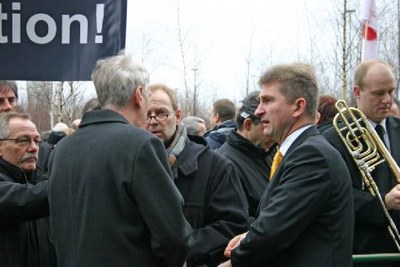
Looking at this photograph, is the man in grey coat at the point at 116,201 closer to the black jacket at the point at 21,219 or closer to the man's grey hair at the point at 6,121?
the black jacket at the point at 21,219

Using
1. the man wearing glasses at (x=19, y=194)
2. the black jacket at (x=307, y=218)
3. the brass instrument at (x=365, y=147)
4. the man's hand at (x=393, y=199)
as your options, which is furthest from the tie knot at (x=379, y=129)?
the man wearing glasses at (x=19, y=194)

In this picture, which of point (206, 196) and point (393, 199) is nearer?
point (206, 196)

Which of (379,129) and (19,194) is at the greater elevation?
(379,129)

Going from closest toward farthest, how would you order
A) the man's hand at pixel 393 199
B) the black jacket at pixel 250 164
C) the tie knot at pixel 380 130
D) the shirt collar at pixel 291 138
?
the shirt collar at pixel 291 138 → the man's hand at pixel 393 199 → the tie knot at pixel 380 130 → the black jacket at pixel 250 164

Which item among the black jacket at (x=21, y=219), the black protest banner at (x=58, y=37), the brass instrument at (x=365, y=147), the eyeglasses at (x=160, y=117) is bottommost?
the black jacket at (x=21, y=219)

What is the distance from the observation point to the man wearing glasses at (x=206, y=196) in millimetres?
4319

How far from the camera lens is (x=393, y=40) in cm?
2361

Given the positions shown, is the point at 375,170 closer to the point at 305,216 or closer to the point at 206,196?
the point at 206,196

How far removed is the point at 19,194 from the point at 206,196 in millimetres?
1188

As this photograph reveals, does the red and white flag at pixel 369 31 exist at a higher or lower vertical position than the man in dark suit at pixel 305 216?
higher

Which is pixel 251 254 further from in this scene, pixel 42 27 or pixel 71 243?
pixel 42 27

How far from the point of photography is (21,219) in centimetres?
405

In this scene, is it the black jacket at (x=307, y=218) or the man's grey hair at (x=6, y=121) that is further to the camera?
the man's grey hair at (x=6, y=121)

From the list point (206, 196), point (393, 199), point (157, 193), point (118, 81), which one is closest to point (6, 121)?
point (118, 81)
